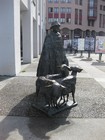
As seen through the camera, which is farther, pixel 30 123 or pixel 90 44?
pixel 90 44

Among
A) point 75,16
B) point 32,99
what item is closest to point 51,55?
point 32,99

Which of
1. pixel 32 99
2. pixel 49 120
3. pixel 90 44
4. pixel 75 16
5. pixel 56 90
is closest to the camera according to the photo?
pixel 56 90

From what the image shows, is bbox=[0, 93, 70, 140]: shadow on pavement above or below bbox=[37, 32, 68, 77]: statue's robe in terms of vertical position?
below

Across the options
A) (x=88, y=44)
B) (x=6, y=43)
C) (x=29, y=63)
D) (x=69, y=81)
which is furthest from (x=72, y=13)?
(x=69, y=81)

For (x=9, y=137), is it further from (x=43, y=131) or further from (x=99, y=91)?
(x=99, y=91)

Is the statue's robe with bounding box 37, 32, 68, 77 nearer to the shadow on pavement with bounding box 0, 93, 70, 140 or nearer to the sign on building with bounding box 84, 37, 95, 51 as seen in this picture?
the shadow on pavement with bounding box 0, 93, 70, 140

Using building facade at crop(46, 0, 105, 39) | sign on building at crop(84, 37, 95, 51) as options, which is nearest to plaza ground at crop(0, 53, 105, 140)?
sign on building at crop(84, 37, 95, 51)

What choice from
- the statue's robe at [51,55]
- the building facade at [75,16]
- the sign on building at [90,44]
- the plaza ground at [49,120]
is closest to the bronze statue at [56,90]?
the plaza ground at [49,120]

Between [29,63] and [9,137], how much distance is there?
34.7 feet

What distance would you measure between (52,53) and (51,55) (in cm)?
6

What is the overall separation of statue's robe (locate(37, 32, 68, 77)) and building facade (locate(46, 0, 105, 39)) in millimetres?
49481

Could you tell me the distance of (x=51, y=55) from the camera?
5289mm

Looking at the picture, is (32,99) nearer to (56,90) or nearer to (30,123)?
(30,123)

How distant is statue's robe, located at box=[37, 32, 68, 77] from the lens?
5250 millimetres
